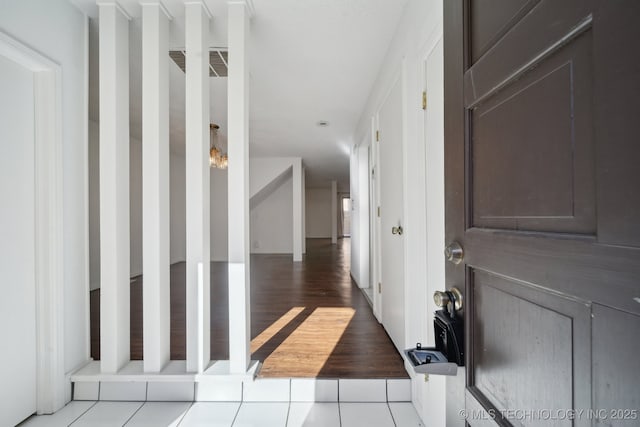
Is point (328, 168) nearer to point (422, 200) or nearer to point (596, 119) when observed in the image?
point (422, 200)

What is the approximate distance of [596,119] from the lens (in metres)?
0.37

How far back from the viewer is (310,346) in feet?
6.57

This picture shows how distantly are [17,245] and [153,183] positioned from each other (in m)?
0.69

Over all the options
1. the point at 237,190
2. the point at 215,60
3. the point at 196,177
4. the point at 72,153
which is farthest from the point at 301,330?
the point at 215,60

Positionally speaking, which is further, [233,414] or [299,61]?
[299,61]

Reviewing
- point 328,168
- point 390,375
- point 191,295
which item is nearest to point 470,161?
point 390,375

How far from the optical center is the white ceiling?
5.59ft

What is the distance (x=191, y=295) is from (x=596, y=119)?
5.95 feet

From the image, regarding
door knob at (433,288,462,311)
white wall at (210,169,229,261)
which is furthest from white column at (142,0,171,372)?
white wall at (210,169,229,261)

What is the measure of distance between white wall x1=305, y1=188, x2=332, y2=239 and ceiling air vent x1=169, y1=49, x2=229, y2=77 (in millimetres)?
8338

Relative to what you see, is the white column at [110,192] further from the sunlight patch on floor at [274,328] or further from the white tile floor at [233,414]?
the sunlight patch on floor at [274,328]

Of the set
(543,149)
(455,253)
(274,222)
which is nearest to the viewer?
(543,149)

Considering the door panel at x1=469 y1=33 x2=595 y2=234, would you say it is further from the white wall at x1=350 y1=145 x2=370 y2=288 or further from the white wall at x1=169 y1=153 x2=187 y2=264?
the white wall at x1=169 y1=153 x2=187 y2=264

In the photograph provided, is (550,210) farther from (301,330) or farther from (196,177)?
(301,330)
